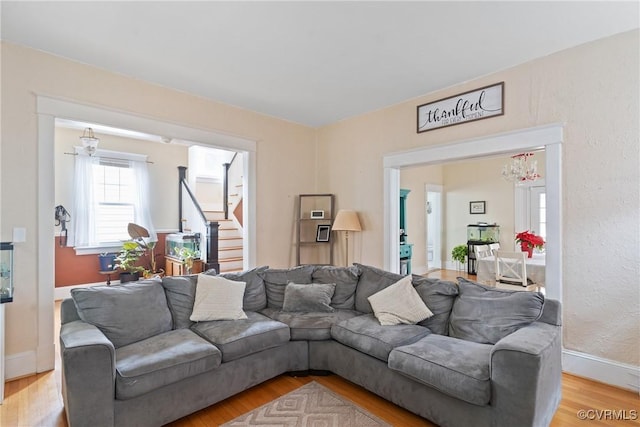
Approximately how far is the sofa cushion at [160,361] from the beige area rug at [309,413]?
44 centimetres

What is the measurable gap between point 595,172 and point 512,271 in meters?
1.92

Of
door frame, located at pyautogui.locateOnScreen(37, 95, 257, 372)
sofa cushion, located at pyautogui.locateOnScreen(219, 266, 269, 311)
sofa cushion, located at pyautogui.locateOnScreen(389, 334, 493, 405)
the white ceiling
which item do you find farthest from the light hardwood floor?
the white ceiling

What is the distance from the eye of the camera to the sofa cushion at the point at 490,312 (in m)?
2.28

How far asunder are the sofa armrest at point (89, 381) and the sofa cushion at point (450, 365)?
Answer: 5.71 feet

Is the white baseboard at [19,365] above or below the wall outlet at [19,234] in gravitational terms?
below

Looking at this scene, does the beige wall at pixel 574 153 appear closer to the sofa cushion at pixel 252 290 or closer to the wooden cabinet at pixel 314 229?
the sofa cushion at pixel 252 290

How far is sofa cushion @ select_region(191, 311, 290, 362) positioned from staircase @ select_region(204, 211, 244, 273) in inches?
119

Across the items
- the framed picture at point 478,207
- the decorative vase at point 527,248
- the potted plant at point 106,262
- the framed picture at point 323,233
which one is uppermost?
the framed picture at point 478,207

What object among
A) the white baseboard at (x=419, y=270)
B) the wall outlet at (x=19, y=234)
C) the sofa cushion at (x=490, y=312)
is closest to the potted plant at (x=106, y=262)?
the wall outlet at (x=19, y=234)

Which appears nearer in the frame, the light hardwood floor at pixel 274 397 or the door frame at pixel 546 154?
the light hardwood floor at pixel 274 397

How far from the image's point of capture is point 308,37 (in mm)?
2555

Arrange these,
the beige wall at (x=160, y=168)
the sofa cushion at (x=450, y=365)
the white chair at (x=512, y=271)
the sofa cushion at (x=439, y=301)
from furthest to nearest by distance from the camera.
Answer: the beige wall at (x=160, y=168)
the white chair at (x=512, y=271)
the sofa cushion at (x=439, y=301)
the sofa cushion at (x=450, y=365)

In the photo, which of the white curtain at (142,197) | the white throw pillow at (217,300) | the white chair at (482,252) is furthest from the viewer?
the white curtain at (142,197)

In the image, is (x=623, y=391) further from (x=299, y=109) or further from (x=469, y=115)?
(x=299, y=109)
